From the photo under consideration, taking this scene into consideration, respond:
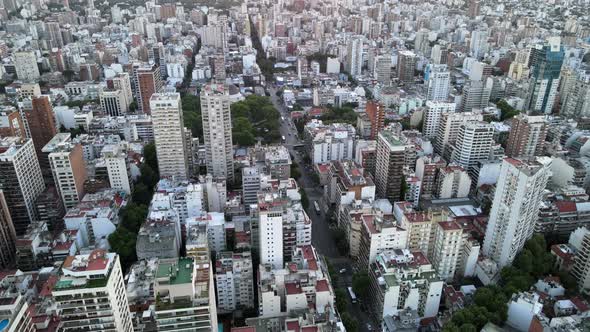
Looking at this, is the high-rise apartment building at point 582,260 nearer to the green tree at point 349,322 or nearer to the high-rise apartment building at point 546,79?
the green tree at point 349,322

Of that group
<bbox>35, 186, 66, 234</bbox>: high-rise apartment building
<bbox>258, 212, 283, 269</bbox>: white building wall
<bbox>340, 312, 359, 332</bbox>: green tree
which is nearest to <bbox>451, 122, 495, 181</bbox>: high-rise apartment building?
<bbox>340, 312, 359, 332</bbox>: green tree

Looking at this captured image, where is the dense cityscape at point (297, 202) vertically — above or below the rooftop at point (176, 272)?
below

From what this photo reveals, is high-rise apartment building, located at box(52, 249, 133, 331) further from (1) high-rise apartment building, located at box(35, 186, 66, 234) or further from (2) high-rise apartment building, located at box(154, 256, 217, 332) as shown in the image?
(1) high-rise apartment building, located at box(35, 186, 66, 234)

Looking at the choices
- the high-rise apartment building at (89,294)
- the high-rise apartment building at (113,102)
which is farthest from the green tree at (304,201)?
the high-rise apartment building at (113,102)

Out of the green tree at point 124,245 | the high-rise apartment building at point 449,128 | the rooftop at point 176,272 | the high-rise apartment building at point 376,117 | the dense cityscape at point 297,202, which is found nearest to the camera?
the rooftop at point 176,272

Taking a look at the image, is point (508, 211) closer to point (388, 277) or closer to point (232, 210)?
point (388, 277)

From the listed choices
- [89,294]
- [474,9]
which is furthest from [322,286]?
[474,9]

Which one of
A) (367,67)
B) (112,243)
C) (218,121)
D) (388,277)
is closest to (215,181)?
(218,121)
